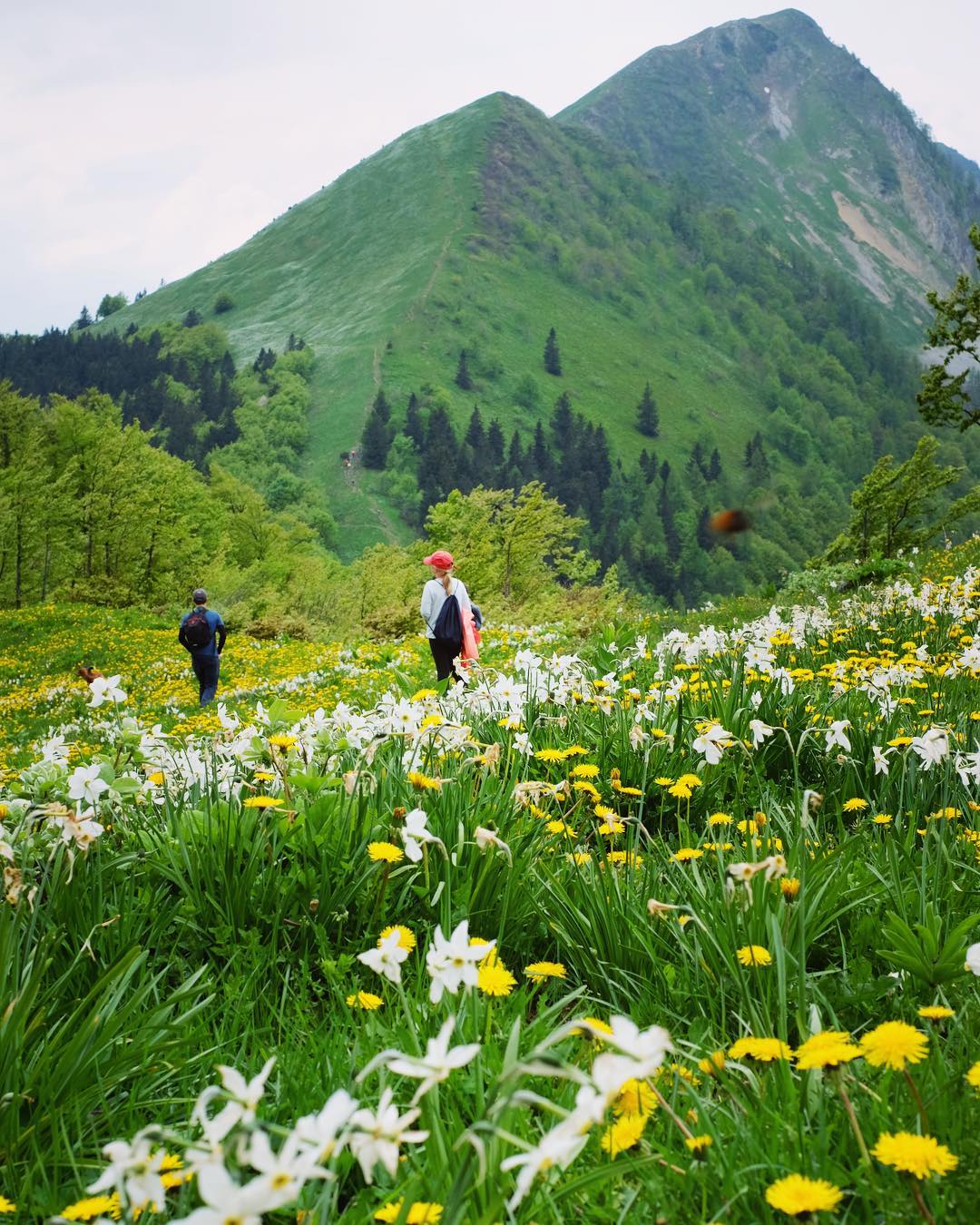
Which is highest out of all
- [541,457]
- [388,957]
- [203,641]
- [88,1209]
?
[541,457]

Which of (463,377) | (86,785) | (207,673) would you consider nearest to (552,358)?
(463,377)

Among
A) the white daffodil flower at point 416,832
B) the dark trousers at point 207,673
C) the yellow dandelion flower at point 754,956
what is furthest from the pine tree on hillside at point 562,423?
the yellow dandelion flower at point 754,956

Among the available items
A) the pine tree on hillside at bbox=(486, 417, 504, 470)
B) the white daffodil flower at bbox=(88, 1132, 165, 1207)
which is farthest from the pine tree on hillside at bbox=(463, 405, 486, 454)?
the white daffodil flower at bbox=(88, 1132, 165, 1207)

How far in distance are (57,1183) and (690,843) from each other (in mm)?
2365

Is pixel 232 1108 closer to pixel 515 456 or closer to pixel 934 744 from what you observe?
pixel 934 744

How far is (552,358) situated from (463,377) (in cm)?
2977

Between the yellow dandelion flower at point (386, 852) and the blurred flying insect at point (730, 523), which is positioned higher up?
the blurred flying insect at point (730, 523)

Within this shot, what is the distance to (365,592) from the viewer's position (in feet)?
130

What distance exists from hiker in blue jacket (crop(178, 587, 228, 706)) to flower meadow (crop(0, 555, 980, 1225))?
11.9 metres

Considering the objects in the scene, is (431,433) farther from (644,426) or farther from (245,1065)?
(245,1065)

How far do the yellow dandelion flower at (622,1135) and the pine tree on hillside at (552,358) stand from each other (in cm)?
19458

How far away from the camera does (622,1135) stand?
5.38 ft

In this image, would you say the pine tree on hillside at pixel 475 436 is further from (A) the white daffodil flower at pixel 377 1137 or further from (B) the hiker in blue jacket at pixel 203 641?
(A) the white daffodil flower at pixel 377 1137

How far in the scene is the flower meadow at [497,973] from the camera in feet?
4.71
